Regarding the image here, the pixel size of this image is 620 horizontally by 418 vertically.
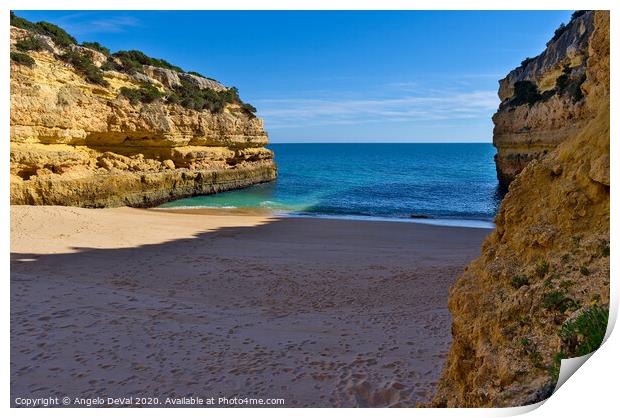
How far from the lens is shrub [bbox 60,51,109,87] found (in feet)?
82.0

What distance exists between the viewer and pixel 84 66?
82.7 feet

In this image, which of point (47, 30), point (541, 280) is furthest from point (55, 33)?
point (541, 280)

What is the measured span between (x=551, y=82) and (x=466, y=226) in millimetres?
16201

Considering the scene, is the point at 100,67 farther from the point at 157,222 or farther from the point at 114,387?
the point at 114,387

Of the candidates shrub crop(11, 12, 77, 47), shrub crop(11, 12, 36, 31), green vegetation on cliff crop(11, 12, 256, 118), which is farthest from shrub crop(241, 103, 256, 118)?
shrub crop(11, 12, 36, 31)

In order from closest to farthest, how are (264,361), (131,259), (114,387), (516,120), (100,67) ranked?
(114,387), (264,361), (131,259), (100,67), (516,120)

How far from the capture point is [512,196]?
4.07 meters

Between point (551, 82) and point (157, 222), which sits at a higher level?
point (551, 82)

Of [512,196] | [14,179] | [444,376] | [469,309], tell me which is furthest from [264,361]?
[14,179]

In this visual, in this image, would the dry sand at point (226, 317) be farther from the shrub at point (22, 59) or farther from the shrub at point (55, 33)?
the shrub at point (55, 33)

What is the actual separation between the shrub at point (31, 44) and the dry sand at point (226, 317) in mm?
12683

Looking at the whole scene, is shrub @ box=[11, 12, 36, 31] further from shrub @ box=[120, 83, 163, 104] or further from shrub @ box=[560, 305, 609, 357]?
shrub @ box=[560, 305, 609, 357]

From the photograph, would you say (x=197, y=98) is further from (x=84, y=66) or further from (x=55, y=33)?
(x=55, y=33)

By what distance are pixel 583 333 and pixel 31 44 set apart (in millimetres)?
27674
